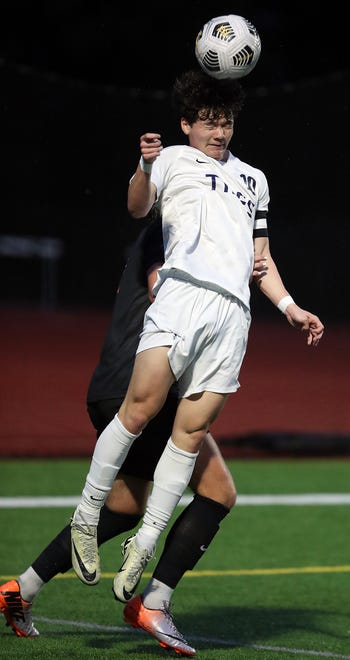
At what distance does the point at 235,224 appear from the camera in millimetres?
4320

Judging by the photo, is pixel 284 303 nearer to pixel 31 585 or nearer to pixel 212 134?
pixel 212 134

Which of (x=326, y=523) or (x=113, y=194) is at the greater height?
(x=113, y=194)

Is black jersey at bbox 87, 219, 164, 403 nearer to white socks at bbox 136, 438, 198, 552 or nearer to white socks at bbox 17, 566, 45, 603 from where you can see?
white socks at bbox 136, 438, 198, 552

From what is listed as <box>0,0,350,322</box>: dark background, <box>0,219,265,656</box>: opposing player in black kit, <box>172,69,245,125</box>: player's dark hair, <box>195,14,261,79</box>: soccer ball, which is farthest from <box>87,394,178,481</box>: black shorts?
<box>0,0,350,322</box>: dark background

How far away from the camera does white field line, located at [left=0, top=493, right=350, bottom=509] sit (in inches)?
323

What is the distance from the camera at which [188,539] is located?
178 inches

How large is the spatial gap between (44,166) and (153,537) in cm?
1011

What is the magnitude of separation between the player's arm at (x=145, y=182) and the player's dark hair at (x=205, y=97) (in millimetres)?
281

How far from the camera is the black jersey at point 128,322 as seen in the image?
4.64 meters

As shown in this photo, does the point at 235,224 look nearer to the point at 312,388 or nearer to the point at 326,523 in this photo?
the point at 326,523

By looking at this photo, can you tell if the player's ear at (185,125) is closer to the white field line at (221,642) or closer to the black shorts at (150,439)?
the black shorts at (150,439)

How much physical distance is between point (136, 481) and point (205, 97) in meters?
1.47

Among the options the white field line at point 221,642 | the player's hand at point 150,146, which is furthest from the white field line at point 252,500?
the player's hand at point 150,146

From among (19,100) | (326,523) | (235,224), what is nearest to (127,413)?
(235,224)
